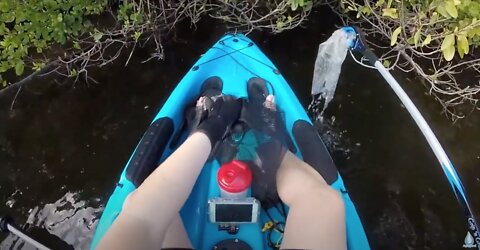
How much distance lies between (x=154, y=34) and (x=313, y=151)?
1.11 meters

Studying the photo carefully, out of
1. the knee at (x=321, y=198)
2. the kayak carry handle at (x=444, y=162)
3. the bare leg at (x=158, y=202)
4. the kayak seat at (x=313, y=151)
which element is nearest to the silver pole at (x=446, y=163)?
the kayak carry handle at (x=444, y=162)

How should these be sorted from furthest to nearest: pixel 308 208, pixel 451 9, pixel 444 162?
pixel 444 162 → pixel 308 208 → pixel 451 9

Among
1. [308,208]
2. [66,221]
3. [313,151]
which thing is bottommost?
[66,221]

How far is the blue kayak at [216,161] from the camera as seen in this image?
199cm

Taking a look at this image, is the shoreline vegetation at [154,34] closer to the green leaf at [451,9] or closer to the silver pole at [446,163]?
the silver pole at [446,163]

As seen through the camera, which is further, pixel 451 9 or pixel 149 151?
pixel 149 151

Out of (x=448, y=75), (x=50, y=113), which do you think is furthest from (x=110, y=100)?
A: (x=448, y=75)

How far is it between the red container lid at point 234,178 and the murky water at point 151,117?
830 mm

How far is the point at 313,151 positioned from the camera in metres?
2.07

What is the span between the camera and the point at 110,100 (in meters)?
2.78

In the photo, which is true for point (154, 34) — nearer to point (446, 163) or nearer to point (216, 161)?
point (216, 161)

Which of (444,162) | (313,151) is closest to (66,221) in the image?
(313,151)

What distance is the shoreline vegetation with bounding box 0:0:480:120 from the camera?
2404 millimetres

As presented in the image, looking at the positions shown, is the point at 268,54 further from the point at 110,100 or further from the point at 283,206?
the point at 283,206
